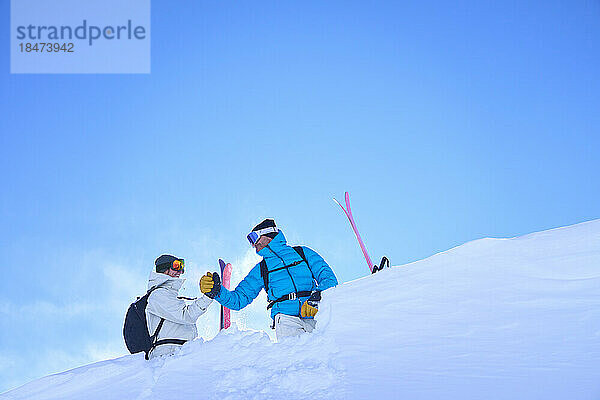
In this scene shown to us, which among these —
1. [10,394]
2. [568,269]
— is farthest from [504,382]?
[10,394]

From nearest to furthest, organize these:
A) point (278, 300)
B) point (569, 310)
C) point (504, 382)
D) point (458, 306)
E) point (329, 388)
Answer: point (504, 382) < point (329, 388) < point (569, 310) < point (458, 306) < point (278, 300)

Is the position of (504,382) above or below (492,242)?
below

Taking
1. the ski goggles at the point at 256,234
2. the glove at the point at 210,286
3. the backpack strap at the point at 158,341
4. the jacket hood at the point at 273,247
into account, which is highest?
the ski goggles at the point at 256,234

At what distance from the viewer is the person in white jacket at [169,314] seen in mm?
4305

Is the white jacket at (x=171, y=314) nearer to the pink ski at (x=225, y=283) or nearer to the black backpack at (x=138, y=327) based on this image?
the black backpack at (x=138, y=327)

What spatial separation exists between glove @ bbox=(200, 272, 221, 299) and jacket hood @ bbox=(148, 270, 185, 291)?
13.4 inches

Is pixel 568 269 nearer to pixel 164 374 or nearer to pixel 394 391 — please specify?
pixel 394 391

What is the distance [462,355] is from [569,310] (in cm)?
92

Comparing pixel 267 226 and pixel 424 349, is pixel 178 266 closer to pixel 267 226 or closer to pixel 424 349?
pixel 267 226

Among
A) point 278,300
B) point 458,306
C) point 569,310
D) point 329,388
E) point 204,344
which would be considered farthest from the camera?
point 278,300

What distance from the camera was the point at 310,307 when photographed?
4.43 metres

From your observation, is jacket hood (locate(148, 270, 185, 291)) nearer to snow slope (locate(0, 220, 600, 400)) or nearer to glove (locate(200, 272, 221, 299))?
glove (locate(200, 272, 221, 299))

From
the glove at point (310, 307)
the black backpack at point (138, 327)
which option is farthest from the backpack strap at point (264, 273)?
the black backpack at point (138, 327)

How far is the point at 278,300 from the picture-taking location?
4.58 m
